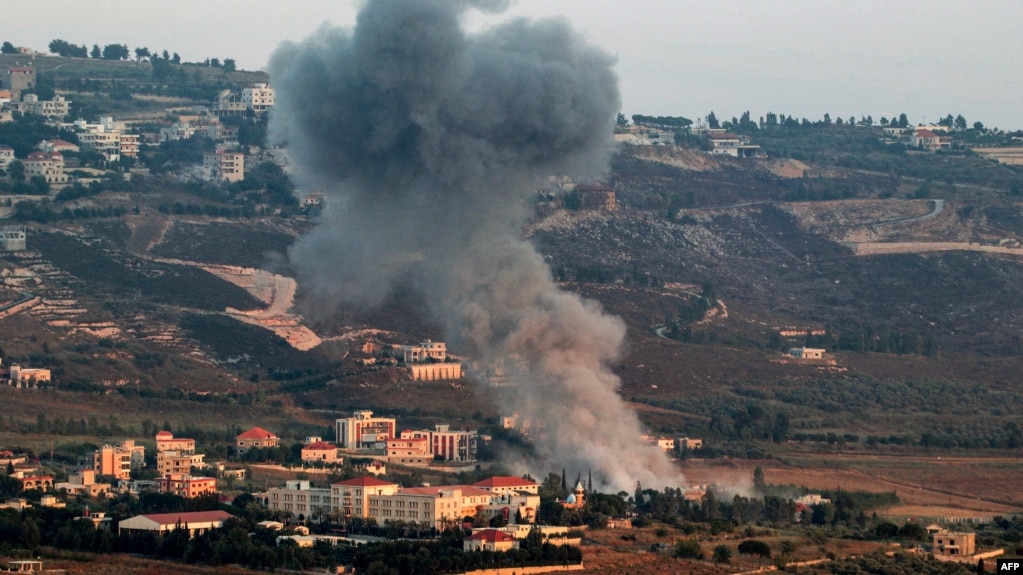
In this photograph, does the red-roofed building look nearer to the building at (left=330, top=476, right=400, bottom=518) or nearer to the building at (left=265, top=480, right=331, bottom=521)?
the building at (left=330, top=476, right=400, bottom=518)

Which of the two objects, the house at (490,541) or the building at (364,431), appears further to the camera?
the building at (364,431)

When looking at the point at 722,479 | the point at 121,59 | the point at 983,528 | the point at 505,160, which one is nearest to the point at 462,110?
the point at 505,160

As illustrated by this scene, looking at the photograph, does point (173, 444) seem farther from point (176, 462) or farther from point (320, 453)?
point (320, 453)

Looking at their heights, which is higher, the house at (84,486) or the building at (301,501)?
the building at (301,501)

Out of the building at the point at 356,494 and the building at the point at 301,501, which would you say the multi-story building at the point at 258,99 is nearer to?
the building at the point at 301,501

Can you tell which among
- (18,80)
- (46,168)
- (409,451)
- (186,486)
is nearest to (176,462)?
(186,486)

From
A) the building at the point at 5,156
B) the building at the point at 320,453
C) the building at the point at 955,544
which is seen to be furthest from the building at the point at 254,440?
the building at the point at 5,156
